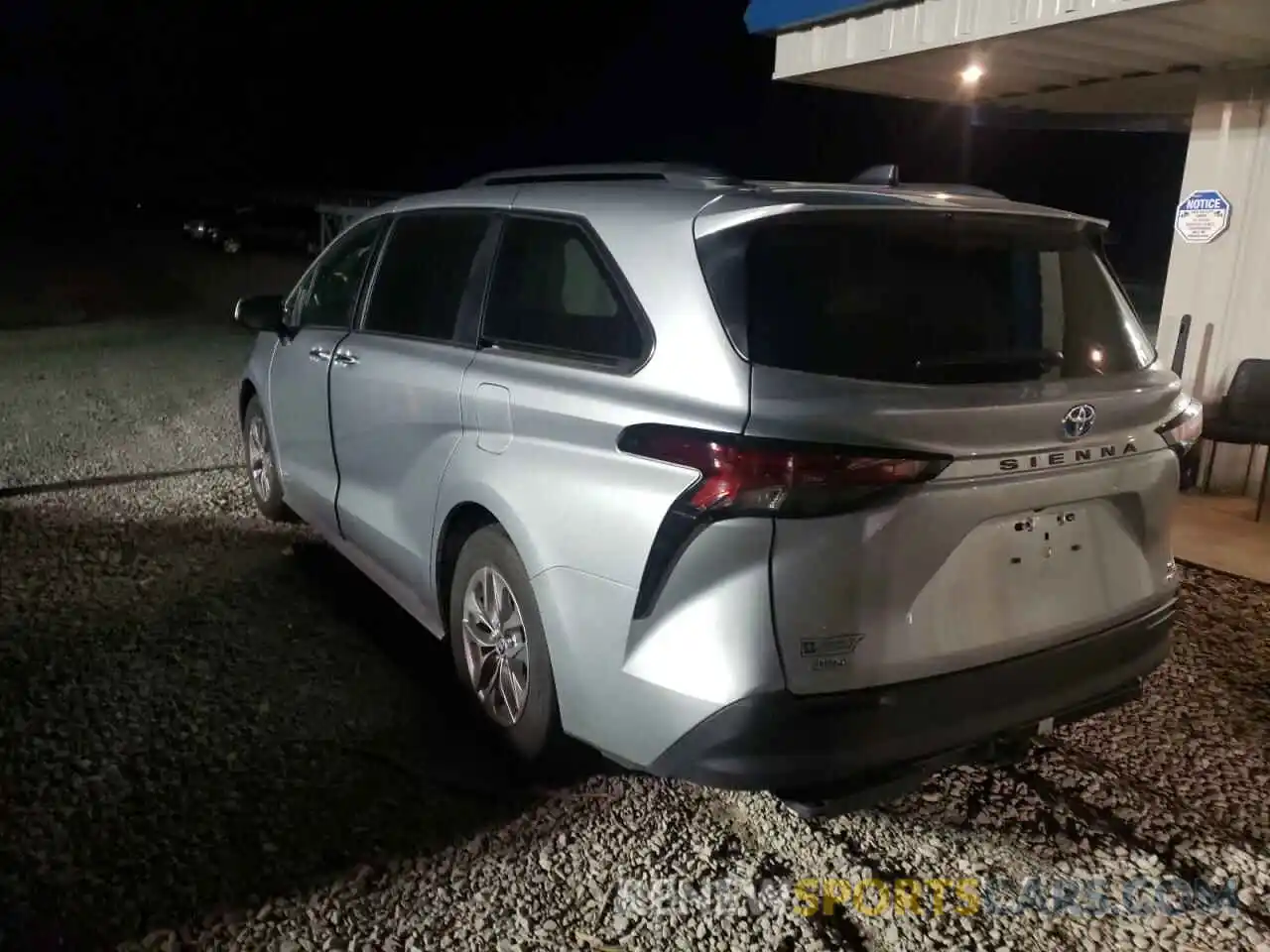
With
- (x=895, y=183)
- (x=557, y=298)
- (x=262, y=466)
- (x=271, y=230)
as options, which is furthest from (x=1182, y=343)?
(x=271, y=230)

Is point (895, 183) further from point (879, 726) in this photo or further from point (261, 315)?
point (261, 315)

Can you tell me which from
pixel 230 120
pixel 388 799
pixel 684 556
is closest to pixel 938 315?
pixel 684 556

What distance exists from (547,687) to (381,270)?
207 cm

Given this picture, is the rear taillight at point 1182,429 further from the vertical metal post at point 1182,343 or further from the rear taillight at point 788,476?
the vertical metal post at point 1182,343

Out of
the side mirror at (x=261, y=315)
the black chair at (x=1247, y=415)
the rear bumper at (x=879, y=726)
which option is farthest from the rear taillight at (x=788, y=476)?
the black chair at (x=1247, y=415)

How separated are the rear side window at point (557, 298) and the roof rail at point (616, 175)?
31cm

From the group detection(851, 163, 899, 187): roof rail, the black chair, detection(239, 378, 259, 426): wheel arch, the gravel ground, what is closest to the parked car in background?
detection(239, 378, 259, 426): wheel arch

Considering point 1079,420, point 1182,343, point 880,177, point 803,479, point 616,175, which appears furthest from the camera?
point 1182,343

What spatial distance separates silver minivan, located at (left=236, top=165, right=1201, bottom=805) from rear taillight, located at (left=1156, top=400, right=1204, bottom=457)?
0.08 ft

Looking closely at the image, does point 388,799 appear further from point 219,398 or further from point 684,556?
point 219,398

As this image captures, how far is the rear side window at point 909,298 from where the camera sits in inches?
102

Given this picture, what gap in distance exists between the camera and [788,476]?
240 cm

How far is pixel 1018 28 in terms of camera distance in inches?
231

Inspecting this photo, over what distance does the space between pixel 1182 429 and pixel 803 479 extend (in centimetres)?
138
